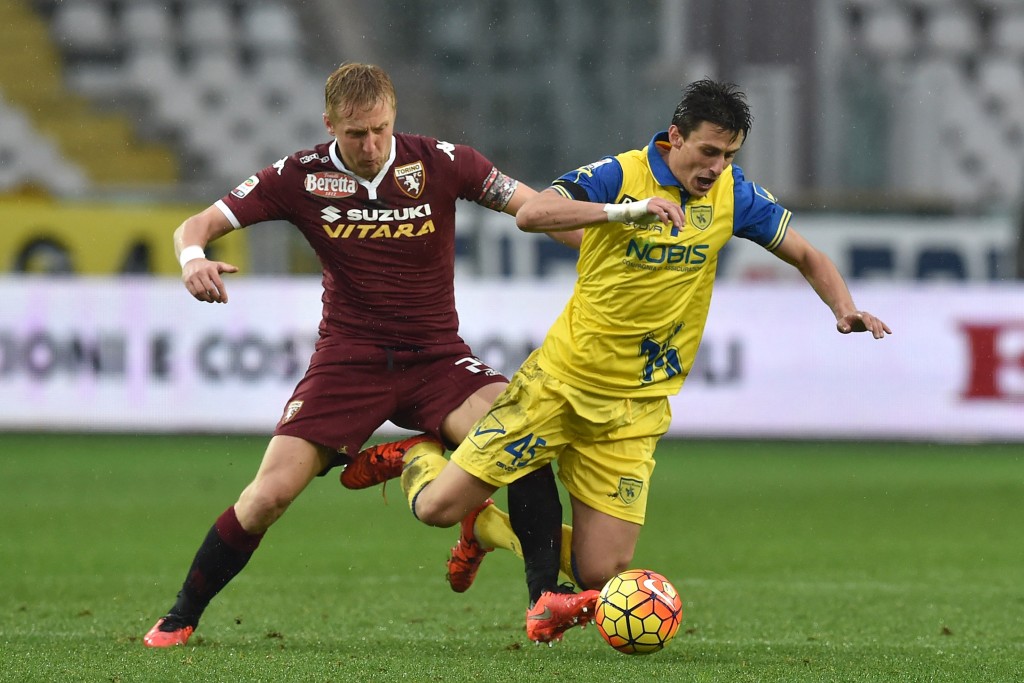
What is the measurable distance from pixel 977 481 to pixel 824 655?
6.73 metres

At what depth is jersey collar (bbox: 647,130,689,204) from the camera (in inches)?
220

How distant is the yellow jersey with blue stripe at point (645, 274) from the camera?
18.4ft

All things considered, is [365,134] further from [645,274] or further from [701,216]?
[701,216]

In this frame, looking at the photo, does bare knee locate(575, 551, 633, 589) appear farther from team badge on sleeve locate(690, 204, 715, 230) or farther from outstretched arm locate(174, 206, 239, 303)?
outstretched arm locate(174, 206, 239, 303)

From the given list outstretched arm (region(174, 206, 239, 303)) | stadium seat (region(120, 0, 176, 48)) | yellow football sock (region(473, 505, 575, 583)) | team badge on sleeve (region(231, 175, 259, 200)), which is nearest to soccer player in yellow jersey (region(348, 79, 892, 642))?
yellow football sock (region(473, 505, 575, 583))

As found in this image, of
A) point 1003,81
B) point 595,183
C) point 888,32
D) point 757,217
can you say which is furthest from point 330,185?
point 1003,81

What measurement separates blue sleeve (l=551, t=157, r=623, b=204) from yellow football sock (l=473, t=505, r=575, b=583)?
132cm

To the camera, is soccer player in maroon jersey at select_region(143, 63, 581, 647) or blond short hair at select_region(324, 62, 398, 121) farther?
soccer player in maroon jersey at select_region(143, 63, 581, 647)

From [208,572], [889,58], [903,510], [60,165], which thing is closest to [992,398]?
[903,510]

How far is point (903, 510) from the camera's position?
34.2ft

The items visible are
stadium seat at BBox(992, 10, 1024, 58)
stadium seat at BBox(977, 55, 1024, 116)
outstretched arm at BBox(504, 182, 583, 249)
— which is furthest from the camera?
stadium seat at BBox(992, 10, 1024, 58)

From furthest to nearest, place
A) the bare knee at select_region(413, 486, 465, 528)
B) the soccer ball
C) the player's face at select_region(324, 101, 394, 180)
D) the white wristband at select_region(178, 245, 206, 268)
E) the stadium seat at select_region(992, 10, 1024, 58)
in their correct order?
the stadium seat at select_region(992, 10, 1024, 58) → the bare knee at select_region(413, 486, 465, 528) → the player's face at select_region(324, 101, 394, 180) → the white wristband at select_region(178, 245, 206, 268) → the soccer ball

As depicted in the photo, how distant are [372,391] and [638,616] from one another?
1407 millimetres

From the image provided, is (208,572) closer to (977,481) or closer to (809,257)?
(809,257)
